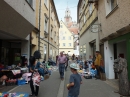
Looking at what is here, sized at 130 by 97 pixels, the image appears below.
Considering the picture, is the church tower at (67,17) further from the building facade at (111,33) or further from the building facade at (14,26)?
the building facade at (111,33)

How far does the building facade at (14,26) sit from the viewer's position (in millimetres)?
5980

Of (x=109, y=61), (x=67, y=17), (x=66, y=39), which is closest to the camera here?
(x=109, y=61)

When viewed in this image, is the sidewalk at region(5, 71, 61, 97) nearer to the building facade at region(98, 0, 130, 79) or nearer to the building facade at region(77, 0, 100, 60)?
the building facade at region(98, 0, 130, 79)

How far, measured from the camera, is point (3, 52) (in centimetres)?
1055

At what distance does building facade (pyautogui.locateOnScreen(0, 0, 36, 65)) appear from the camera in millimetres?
5980

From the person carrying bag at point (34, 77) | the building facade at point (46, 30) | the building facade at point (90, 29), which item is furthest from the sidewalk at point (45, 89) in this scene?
the building facade at point (46, 30)

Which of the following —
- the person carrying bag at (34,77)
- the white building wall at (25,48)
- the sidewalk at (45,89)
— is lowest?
the sidewalk at (45,89)

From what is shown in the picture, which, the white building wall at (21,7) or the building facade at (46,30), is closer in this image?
the white building wall at (21,7)

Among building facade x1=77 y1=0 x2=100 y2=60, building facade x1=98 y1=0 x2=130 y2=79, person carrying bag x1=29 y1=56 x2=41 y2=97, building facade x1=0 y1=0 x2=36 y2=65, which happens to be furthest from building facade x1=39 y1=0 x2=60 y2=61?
person carrying bag x1=29 y1=56 x2=41 y2=97

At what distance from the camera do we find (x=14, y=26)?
7426 mm

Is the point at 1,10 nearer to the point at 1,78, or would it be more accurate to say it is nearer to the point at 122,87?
the point at 1,78

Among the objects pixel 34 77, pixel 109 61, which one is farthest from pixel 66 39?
pixel 34 77

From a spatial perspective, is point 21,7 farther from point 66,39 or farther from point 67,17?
point 67,17

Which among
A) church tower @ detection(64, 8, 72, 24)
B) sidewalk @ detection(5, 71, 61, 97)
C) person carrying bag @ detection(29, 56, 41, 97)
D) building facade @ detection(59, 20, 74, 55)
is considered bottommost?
sidewalk @ detection(5, 71, 61, 97)
